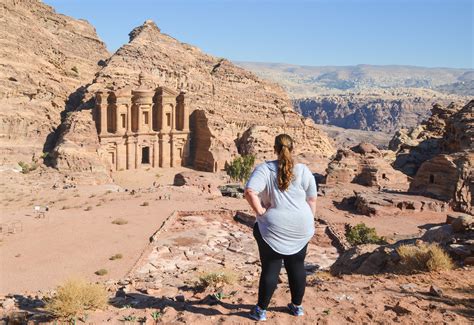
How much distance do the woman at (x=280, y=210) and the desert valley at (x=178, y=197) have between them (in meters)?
0.98

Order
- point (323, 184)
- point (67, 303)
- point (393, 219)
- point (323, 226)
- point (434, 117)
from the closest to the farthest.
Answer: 1. point (67, 303)
2. point (323, 226)
3. point (393, 219)
4. point (323, 184)
5. point (434, 117)

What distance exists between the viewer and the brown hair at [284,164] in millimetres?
5844

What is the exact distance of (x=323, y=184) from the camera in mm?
34375

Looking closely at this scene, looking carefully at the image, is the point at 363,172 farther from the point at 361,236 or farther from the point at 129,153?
the point at 129,153

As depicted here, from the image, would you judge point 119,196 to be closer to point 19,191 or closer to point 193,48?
point 19,191

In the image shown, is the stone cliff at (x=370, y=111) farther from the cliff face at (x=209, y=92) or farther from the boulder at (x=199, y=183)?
the boulder at (x=199, y=183)

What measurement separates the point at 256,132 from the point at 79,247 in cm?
3046

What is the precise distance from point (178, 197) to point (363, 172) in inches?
672

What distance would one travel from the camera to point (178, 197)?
2688 cm

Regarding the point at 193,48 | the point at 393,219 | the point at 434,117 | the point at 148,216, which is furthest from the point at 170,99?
the point at 434,117

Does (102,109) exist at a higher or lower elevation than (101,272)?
higher

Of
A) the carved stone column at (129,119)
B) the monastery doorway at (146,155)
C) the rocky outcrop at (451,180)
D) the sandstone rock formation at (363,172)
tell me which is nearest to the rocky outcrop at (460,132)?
the sandstone rock formation at (363,172)

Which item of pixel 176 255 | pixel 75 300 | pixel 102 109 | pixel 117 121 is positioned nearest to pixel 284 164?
pixel 75 300

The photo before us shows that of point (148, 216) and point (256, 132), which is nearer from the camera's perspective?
point (148, 216)
